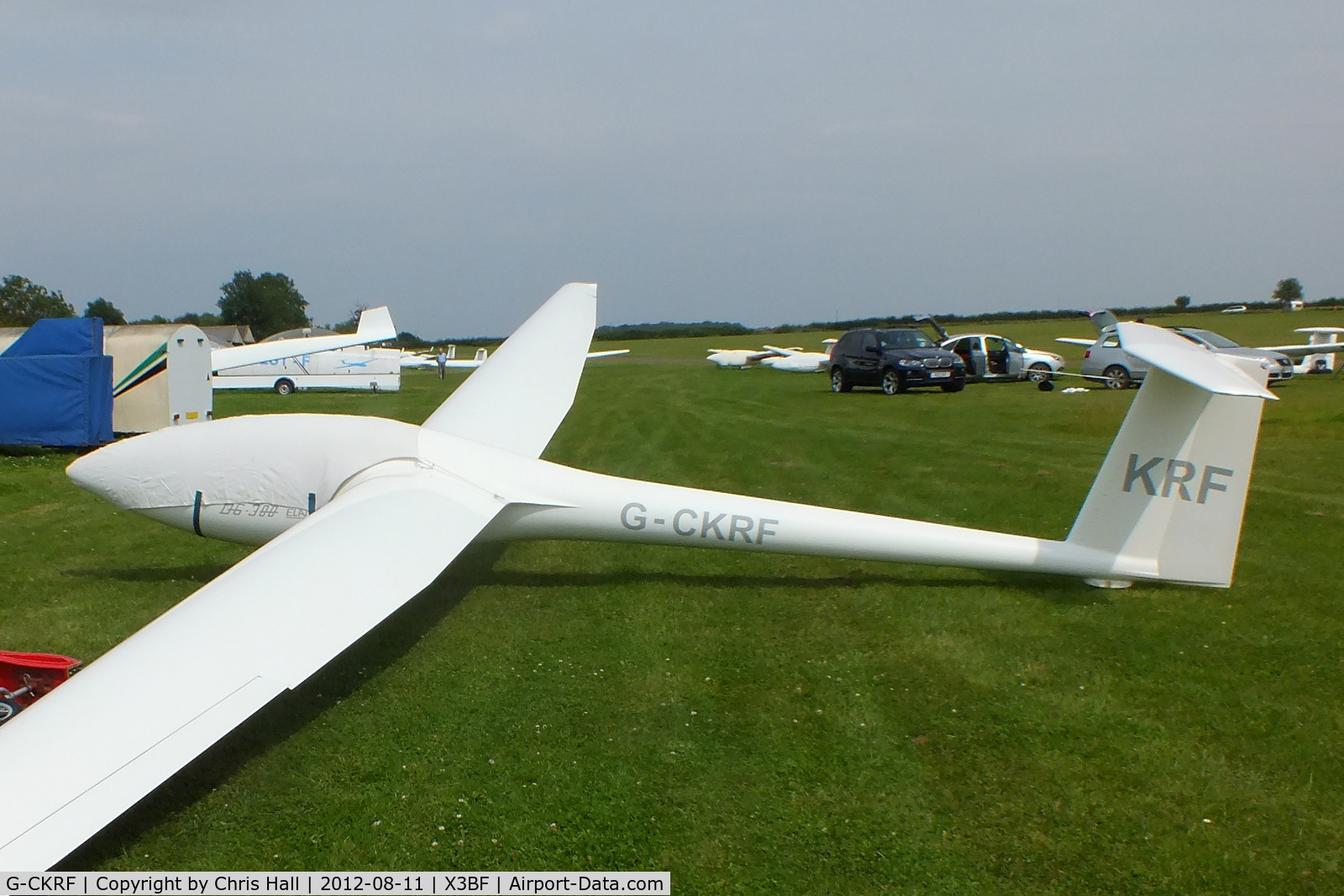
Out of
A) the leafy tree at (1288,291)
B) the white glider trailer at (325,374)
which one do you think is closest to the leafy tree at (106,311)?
the white glider trailer at (325,374)

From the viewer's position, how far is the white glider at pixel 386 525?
3355 mm

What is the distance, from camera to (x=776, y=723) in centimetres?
468

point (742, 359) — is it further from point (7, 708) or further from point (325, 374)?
point (7, 708)

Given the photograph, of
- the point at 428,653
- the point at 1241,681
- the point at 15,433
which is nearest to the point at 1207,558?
the point at 1241,681

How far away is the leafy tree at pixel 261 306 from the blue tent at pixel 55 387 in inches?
4459

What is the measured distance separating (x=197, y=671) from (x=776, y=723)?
2.77 meters

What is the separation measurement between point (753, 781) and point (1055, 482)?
7.88m

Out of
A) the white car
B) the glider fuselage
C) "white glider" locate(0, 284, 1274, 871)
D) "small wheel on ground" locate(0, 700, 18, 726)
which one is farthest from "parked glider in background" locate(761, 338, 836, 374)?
"small wheel on ground" locate(0, 700, 18, 726)

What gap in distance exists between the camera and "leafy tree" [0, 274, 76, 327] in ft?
326

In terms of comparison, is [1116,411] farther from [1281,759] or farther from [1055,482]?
[1281,759]

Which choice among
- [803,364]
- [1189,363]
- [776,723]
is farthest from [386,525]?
[803,364]

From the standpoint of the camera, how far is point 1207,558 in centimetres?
590

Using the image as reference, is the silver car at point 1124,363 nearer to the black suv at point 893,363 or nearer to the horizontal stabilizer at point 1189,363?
the black suv at point 893,363

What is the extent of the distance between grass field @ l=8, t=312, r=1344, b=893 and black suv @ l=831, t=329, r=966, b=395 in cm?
1616
